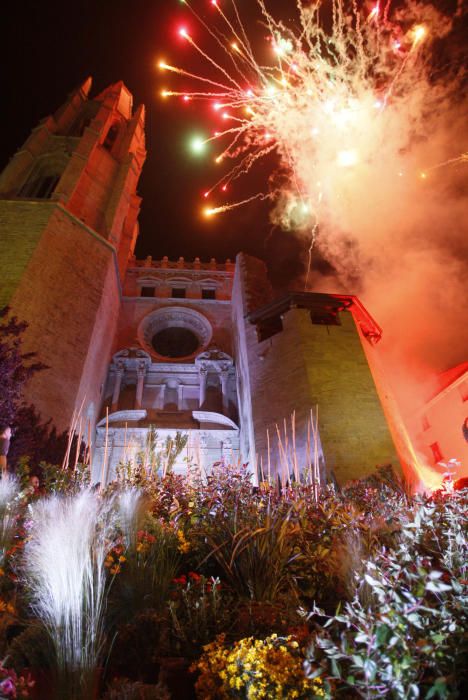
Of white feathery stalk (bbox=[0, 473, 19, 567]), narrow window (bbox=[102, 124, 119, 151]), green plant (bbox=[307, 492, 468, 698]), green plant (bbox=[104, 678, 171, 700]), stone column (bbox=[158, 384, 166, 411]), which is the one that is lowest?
green plant (bbox=[104, 678, 171, 700])

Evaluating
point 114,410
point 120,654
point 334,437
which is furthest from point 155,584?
point 114,410

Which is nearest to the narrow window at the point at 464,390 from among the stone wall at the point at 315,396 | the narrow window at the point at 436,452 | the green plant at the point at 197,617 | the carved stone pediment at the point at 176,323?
the narrow window at the point at 436,452

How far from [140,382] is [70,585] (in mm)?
15484

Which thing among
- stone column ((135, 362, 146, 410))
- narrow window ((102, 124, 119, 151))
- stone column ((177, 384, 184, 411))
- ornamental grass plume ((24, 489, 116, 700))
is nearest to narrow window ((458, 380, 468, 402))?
stone column ((177, 384, 184, 411))

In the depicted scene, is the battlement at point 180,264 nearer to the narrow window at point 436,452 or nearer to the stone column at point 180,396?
the stone column at point 180,396

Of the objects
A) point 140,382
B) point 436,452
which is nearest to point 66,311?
point 140,382

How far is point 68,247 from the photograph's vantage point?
1606cm

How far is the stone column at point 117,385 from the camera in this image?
17.2 meters

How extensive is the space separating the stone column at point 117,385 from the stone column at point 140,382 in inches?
31.2

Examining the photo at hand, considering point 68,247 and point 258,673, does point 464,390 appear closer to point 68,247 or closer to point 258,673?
point 68,247

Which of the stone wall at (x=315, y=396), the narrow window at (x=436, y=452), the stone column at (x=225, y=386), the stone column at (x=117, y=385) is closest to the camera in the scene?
the stone wall at (x=315, y=396)

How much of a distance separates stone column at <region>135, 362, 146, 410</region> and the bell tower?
1589 mm

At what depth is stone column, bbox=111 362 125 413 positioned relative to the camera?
56.4 ft

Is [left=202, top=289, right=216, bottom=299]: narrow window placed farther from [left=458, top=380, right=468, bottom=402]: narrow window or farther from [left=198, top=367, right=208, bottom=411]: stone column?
[left=458, top=380, right=468, bottom=402]: narrow window
